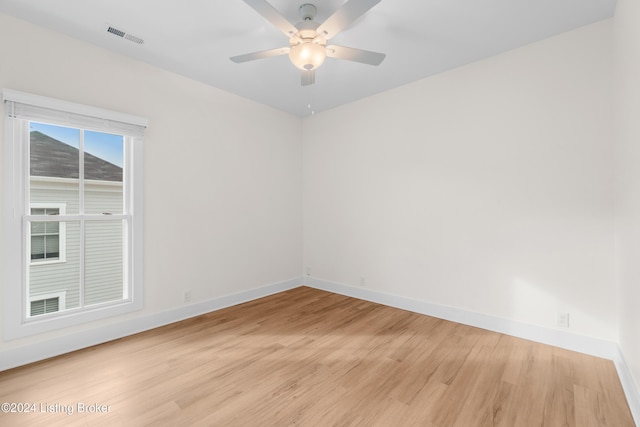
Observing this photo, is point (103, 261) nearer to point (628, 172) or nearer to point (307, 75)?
point (307, 75)

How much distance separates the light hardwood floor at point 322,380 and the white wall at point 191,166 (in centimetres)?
65

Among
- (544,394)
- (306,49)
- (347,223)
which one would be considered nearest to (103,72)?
(306,49)

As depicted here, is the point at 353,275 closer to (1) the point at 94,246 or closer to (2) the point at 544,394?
(2) the point at 544,394

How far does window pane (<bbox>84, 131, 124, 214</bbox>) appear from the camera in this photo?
2525 mm

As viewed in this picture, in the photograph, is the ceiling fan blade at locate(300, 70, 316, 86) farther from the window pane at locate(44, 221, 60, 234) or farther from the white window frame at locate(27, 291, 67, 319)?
the white window frame at locate(27, 291, 67, 319)

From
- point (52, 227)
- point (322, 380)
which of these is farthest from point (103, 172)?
point (322, 380)

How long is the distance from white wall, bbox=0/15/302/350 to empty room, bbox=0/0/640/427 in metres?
0.02

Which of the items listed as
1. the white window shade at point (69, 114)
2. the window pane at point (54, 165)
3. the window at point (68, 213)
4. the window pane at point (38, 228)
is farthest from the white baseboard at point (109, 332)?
the white window shade at point (69, 114)

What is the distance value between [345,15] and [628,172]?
2.04 metres

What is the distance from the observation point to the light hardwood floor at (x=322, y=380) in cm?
159

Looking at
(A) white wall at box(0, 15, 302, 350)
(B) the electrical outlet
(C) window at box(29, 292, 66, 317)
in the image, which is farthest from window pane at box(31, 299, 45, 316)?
(B) the electrical outlet

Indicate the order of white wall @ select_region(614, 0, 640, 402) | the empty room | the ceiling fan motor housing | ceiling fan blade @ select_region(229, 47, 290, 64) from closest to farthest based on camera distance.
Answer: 1. white wall @ select_region(614, 0, 640, 402)
2. the empty room
3. the ceiling fan motor housing
4. ceiling fan blade @ select_region(229, 47, 290, 64)

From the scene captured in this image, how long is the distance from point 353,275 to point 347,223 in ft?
2.41

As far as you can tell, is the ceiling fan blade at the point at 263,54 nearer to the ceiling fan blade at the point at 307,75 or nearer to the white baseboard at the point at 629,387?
the ceiling fan blade at the point at 307,75
